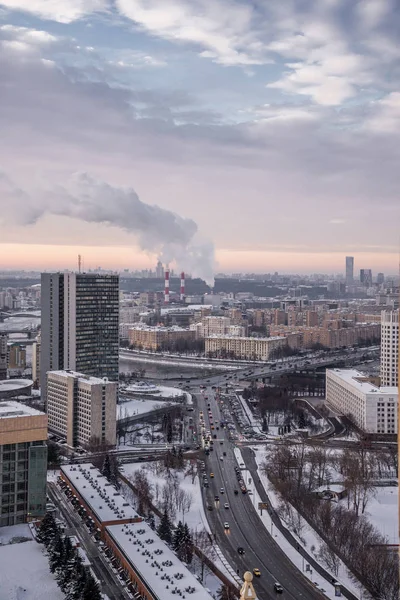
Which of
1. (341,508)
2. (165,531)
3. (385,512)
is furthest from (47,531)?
(385,512)

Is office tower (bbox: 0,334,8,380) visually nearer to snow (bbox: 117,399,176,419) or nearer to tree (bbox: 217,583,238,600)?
snow (bbox: 117,399,176,419)

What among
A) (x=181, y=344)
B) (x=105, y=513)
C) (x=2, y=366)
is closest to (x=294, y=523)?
(x=105, y=513)

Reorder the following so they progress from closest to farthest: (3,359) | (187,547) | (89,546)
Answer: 1. (187,547)
2. (89,546)
3. (3,359)

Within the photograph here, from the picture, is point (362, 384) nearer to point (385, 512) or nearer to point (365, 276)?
point (385, 512)

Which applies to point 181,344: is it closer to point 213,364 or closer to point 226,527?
point 213,364

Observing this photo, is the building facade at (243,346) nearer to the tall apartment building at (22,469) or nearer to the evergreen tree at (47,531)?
the tall apartment building at (22,469)

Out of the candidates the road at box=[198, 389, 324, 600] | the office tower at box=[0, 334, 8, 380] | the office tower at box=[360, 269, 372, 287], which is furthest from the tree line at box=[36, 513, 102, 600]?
the office tower at box=[360, 269, 372, 287]

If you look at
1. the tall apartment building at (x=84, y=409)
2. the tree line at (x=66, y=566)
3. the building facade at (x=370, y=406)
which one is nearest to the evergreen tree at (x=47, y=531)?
the tree line at (x=66, y=566)
